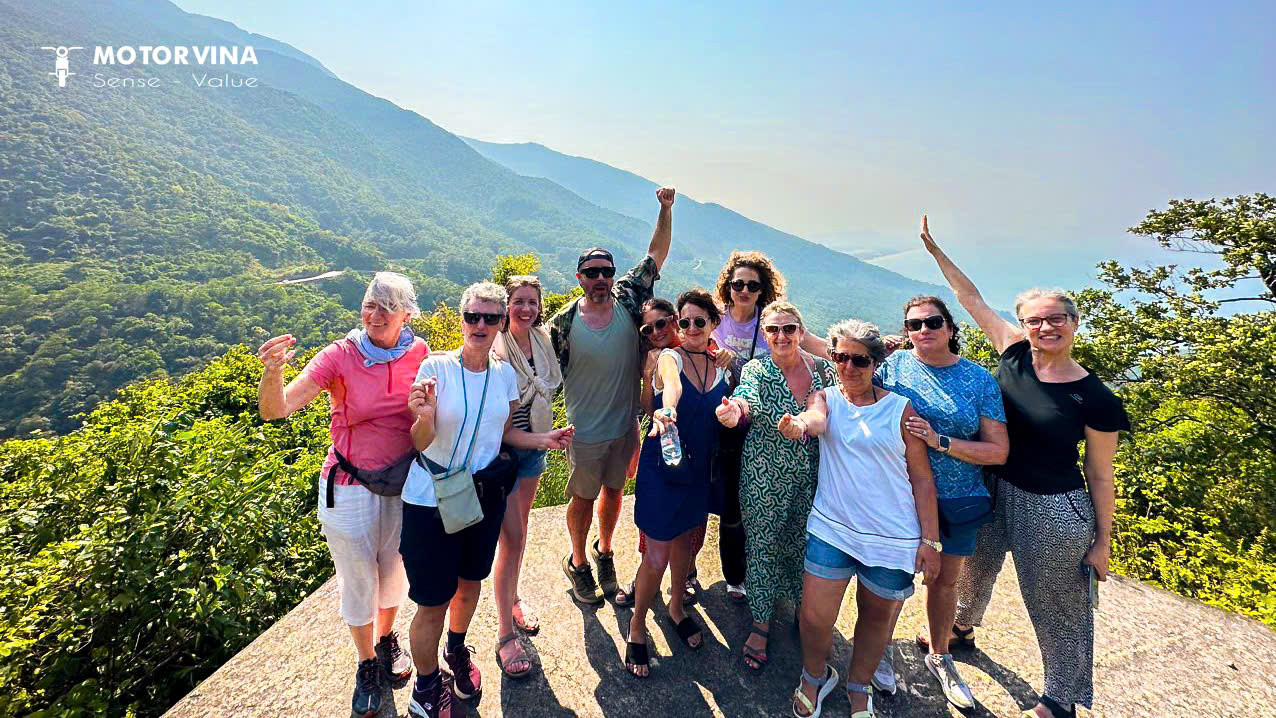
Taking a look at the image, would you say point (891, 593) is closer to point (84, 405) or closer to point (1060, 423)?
point (1060, 423)

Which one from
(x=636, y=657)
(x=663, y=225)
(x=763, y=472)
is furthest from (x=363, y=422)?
(x=663, y=225)

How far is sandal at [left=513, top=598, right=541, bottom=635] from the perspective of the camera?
12.3ft

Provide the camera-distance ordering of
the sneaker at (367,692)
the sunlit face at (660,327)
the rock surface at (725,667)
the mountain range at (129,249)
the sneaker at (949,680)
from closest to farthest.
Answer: the sneaker at (367,692) < the rock surface at (725,667) < the sneaker at (949,680) < the sunlit face at (660,327) < the mountain range at (129,249)

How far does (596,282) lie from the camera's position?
3756 millimetres

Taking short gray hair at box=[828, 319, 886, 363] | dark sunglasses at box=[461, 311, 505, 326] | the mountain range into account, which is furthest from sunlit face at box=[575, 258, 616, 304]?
the mountain range

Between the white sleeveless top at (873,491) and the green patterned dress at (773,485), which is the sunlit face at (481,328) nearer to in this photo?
the green patterned dress at (773,485)

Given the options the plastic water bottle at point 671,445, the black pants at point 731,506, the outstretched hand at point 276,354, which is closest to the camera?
the outstretched hand at point 276,354

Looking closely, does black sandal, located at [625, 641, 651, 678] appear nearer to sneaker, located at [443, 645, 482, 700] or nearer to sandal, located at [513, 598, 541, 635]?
sandal, located at [513, 598, 541, 635]

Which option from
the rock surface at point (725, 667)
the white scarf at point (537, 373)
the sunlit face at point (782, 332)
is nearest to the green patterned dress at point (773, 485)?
Result: the sunlit face at point (782, 332)

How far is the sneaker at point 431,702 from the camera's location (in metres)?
2.87

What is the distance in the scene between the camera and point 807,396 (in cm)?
317

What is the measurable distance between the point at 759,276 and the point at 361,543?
3.28 meters

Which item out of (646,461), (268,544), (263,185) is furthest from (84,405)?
(263,185)

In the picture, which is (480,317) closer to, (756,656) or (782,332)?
(782,332)
